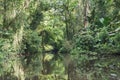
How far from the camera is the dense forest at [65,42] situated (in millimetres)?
8592

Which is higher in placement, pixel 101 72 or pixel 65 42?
pixel 65 42

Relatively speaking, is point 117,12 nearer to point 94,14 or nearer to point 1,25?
point 94,14

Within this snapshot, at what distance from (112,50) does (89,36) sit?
2.85 metres

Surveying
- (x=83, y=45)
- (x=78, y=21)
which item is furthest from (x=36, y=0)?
(x=83, y=45)

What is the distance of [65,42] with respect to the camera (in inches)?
1101

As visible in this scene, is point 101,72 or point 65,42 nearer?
point 101,72

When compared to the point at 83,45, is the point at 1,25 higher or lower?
higher

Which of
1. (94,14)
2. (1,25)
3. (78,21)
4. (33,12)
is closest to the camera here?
(1,25)

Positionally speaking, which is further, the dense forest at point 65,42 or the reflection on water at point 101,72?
the dense forest at point 65,42

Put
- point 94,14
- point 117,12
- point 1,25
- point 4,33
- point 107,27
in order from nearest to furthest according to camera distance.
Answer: point 107,27
point 117,12
point 4,33
point 1,25
point 94,14

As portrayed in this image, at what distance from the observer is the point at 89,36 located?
1609 cm

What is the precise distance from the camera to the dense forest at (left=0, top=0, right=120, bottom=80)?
859 centimetres

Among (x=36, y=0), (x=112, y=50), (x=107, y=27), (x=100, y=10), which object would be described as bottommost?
(x=112, y=50)

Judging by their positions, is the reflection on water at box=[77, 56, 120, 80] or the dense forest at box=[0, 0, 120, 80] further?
the dense forest at box=[0, 0, 120, 80]
